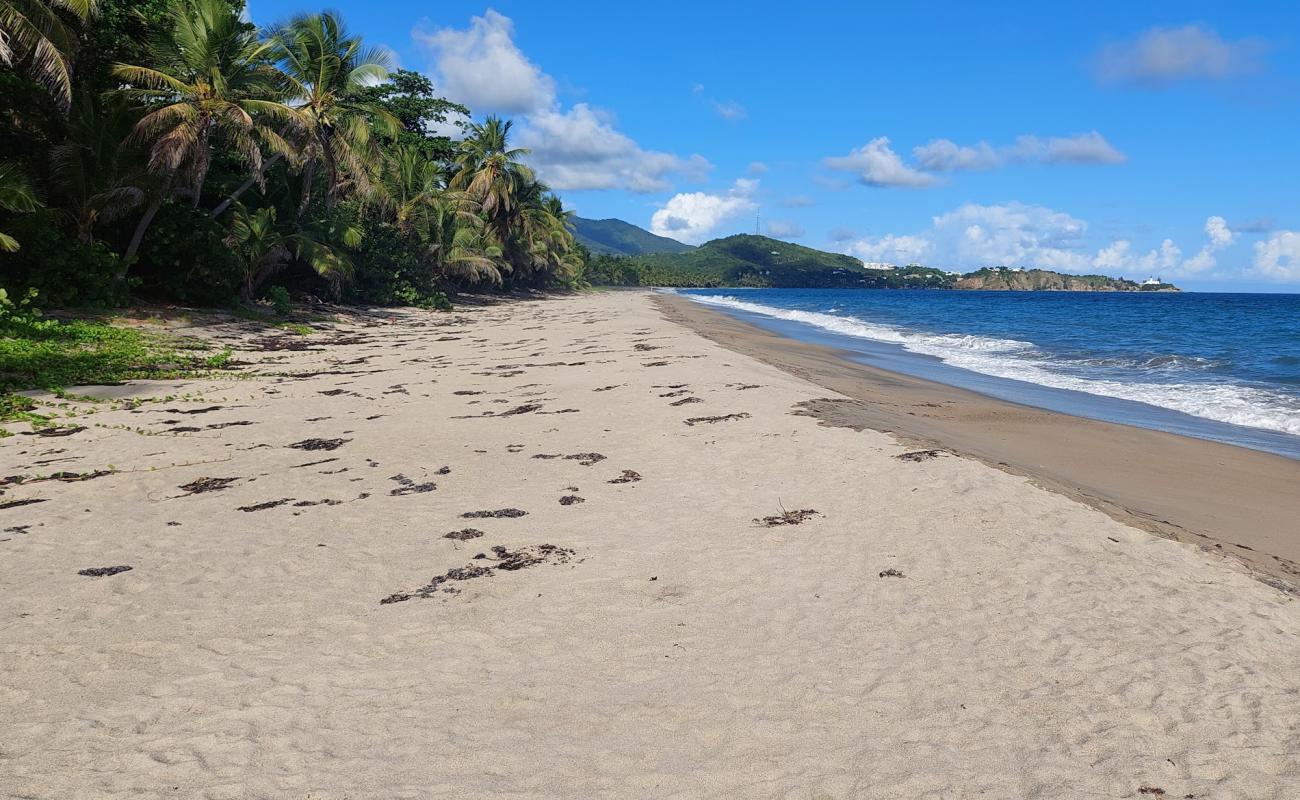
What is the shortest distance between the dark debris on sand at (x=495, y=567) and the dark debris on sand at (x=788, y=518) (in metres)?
1.66

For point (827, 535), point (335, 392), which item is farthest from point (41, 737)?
point (335, 392)

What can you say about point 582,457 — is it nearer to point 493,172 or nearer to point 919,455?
point 919,455

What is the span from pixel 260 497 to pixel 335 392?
5.60 m

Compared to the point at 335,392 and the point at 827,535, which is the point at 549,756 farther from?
the point at 335,392

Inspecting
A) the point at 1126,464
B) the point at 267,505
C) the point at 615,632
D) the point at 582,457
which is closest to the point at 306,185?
the point at 582,457

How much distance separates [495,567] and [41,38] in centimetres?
1542

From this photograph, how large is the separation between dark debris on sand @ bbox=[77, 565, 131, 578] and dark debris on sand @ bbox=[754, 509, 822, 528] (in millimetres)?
4640

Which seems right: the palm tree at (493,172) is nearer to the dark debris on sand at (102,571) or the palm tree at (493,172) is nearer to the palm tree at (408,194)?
the palm tree at (408,194)

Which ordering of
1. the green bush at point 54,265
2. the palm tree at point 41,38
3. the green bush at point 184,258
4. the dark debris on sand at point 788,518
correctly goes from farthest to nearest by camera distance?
1. the green bush at point 184,258
2. the green bush at point 54,265
3. the palm tree at point 41,38
4. the dark debris on sand at point 788,518

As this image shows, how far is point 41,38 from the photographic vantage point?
45.9ft

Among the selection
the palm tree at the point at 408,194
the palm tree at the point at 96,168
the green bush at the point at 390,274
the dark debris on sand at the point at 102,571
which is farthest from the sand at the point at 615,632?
the palm tree at the point at 408,194

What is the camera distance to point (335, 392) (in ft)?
39.9

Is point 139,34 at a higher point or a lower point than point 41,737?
higher

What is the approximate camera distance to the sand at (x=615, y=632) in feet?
10.7
